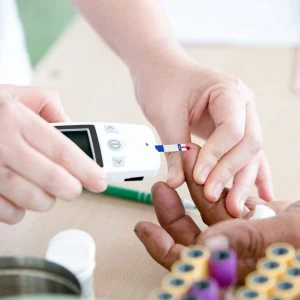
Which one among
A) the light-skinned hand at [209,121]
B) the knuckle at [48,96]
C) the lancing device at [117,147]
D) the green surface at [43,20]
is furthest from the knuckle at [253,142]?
the green surface at [43,20]

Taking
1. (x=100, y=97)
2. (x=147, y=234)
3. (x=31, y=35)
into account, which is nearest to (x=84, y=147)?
(x=147, y=234)

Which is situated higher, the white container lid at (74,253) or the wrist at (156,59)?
the wrist at (156,59)

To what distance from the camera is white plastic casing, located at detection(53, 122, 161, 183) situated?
2.13 feet

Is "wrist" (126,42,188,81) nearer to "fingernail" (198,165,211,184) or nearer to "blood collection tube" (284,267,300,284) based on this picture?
"fingernail" (198,165,211,184)

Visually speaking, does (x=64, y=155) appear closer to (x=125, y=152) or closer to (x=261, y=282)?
(x=125, y=152)

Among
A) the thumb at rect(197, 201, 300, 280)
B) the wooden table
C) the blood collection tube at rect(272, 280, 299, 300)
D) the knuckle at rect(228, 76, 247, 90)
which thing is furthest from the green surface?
the blood collection tube at rect(272, 280, 299, 300)

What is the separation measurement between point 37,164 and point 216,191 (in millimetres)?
191

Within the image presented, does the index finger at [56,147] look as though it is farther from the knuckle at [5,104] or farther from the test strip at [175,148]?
the test strip at [175,148]

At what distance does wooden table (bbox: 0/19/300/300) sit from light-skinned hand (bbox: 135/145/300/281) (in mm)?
42

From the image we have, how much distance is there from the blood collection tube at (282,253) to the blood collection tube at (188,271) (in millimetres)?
66

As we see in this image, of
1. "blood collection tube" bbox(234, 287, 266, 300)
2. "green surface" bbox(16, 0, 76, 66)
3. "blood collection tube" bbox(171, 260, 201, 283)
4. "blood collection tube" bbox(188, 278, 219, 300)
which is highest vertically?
"blood collection tube" bbox(188, 278, 219, 300)

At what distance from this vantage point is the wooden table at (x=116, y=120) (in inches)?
26.3

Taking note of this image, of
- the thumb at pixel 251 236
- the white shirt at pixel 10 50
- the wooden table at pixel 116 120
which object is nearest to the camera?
the thumb at pixel 251 236

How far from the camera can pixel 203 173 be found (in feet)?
2.27
